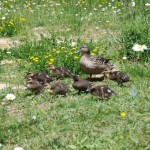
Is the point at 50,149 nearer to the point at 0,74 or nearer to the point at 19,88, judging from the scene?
the point at 19,88

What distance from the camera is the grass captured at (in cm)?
631

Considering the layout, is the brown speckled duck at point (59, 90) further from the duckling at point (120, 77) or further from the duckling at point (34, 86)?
the duckling at point (120, 77)

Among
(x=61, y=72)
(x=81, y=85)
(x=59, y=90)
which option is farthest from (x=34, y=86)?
(x=61, y=72)

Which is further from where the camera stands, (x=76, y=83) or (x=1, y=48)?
(x=1, y=48)

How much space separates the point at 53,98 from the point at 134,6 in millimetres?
8251

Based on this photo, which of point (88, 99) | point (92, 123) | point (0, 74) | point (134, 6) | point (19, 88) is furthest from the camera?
point (134, 6)

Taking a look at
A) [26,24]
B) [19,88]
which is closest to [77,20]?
[26,24]

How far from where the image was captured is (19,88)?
917 centimetres

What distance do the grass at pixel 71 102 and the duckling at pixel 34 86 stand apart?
0.44 feet

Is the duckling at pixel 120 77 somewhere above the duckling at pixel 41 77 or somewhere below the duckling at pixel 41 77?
above

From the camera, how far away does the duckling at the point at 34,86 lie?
8516 millimetres

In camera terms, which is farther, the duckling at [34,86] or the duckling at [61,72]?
the duckling at [61,72]

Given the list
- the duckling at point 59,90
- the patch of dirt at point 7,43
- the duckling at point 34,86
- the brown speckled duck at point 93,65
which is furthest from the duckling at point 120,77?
the patch of dirt at point 7,43

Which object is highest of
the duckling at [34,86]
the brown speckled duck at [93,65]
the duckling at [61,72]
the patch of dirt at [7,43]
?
the brown speckled duck at [93,65]
